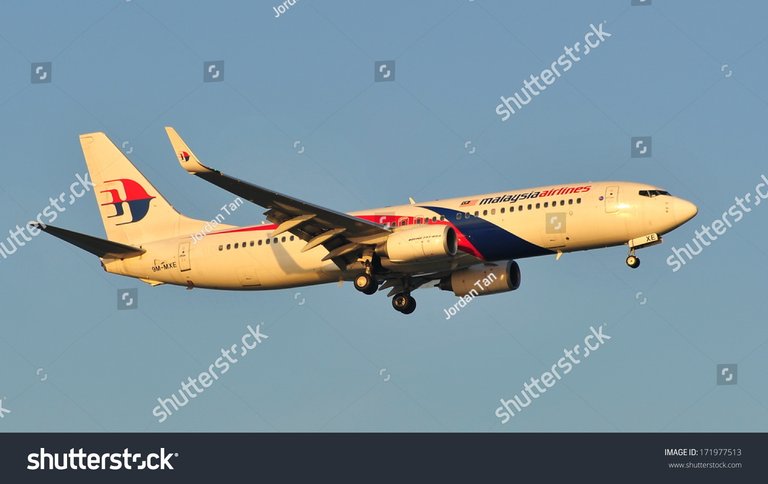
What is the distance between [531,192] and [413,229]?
A: 5.44 metres

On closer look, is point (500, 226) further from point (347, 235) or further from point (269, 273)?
point (269, 273)

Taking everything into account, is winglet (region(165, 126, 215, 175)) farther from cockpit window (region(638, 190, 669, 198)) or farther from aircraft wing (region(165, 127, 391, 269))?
cockpit window (region(638, 190, 669, 198))

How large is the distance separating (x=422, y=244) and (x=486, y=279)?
7006 mm

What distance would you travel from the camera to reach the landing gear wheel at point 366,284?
6412cm

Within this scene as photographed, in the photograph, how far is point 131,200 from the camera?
7344cm

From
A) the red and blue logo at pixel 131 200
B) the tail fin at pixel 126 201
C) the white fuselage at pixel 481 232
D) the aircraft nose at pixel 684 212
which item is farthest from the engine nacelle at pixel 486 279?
the red and blue logo at pixel 131 200

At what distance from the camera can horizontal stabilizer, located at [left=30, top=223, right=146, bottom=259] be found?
210 ft

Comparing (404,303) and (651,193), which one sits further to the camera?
(404,303)

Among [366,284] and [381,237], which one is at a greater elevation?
[381,237]

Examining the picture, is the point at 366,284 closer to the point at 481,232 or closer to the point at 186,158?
the point at 481,232

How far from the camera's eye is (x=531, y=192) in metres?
62.1

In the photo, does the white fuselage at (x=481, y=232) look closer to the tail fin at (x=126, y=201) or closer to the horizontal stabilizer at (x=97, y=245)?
the horizontal stabilizer at (x=97, y=245)

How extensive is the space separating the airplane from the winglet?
40 millimetres

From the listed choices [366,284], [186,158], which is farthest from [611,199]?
[186,158]
